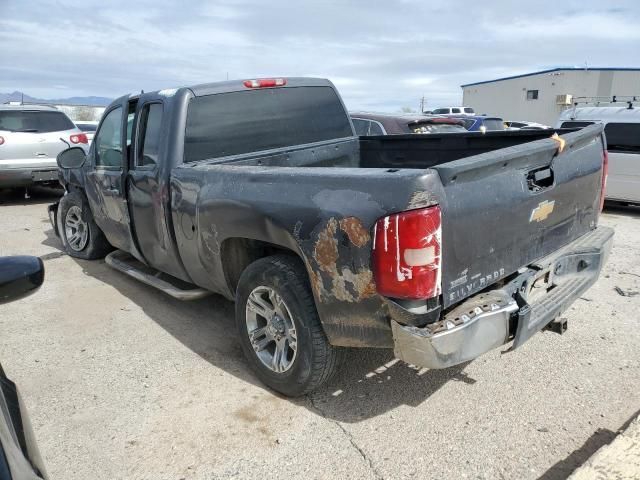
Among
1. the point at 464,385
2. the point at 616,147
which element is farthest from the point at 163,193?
the point at 616,147

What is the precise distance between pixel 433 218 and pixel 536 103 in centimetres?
3944

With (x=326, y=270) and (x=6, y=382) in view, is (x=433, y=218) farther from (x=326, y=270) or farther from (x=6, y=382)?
(x=6, y=382)

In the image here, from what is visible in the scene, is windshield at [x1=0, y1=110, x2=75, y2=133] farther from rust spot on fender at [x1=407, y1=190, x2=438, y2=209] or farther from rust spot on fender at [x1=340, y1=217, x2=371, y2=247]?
rust spot on fender at [x1=407, y1=190, x2=438, y2=209]

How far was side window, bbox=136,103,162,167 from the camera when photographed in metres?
4.03

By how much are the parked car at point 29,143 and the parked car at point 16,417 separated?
8.63 m

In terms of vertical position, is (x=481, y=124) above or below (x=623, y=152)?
above

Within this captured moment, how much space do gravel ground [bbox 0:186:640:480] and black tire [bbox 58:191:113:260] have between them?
1.46 m

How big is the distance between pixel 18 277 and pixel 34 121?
9372 mm

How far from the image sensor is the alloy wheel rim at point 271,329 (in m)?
3.09

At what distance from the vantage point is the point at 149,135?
4.17 metres

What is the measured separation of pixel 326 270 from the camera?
2.66 meters

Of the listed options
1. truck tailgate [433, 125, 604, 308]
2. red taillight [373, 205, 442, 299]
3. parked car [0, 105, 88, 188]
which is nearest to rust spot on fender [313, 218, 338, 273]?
red taillight [373, 205, 442, 299]

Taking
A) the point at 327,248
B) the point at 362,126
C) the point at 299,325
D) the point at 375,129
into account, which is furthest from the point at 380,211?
the point at 362,126

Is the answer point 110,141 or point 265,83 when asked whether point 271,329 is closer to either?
point 265,83
